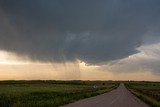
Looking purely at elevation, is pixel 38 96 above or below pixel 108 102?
above

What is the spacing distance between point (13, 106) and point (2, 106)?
1.32m

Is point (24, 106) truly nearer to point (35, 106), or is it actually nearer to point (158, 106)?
point (35, 106)

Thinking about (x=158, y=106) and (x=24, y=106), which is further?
(x=158, y=106)

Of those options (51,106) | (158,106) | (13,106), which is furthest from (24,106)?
(158,106)

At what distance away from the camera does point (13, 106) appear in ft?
95.7

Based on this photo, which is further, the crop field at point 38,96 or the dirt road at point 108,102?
the dirt road at point 108,102

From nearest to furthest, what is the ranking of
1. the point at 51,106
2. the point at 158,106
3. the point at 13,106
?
the point at 13,106
the point at 51,106
the point at 158,106

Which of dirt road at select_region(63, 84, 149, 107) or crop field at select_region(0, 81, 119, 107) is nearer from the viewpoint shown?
crop field at select_region(0, 81, 119, 107)

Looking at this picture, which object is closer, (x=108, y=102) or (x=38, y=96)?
(x=108, y=102)

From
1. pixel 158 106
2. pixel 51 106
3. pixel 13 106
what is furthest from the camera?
pixel 158 106

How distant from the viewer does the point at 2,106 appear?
2989 centimetres

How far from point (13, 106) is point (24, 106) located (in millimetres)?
953

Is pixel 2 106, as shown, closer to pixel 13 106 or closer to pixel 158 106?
pixel 13 106

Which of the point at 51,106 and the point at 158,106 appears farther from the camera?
the point at 158,106
